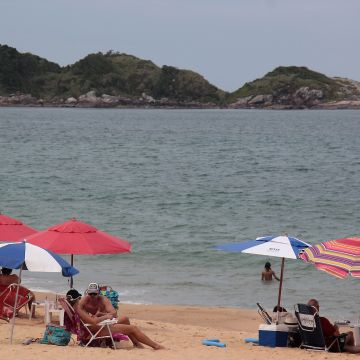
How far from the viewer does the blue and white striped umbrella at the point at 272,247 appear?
14656 millimetres

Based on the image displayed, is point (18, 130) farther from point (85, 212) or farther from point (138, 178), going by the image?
point (85, 212)

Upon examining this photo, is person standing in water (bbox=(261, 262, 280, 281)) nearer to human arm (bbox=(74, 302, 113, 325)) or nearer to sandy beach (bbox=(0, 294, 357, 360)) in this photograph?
sandy beach (bbox=(0, 294, 357, 360))

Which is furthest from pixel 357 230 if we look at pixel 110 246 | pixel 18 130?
pixel 18 130

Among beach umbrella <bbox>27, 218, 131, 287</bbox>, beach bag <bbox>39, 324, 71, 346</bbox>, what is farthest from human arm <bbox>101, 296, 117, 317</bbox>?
beach umbrella <bbox>27, 218, 131, 287</bbox>

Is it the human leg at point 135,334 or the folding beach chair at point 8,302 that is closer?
the human leg at point 135,334

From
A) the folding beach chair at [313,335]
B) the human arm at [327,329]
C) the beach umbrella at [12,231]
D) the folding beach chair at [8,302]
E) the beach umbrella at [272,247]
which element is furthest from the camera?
the beach umbrella at [12,231]

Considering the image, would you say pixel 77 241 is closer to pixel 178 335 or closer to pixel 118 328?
pixel 178 335

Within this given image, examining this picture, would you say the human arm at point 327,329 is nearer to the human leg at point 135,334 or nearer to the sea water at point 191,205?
the human leg at point 135,334

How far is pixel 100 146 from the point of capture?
8475cm

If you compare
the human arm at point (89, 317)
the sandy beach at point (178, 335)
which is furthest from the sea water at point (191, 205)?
the human arm at point (89, 317)

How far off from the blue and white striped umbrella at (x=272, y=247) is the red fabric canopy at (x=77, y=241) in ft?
5.36

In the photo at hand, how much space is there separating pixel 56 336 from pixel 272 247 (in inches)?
147

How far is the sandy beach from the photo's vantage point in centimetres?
1232

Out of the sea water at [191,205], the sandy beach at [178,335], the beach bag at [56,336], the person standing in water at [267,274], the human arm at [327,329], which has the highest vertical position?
the human arm at [327,329]
